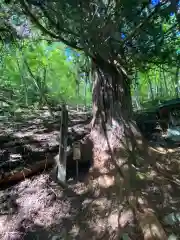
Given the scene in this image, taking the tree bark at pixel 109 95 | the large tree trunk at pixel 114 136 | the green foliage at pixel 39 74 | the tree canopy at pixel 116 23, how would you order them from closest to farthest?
the tree canopy at pixel 116 23 → the large tree trunk at pixel 114 136 → the tree bark at pixel 109 95 → the green foliage at pixel 39 74

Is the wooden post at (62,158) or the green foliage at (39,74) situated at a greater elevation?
the green foliage at (39,74)

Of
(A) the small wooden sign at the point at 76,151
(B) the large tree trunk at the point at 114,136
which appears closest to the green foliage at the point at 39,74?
(B) the large tree trunk at the point at 114,136

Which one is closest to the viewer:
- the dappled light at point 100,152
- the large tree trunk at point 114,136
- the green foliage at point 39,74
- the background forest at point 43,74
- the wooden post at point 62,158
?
the dappled light at point 100,152

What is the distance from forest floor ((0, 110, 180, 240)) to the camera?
2402mm

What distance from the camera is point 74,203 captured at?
271 centimetres

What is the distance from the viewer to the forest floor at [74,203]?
2402 millimetres

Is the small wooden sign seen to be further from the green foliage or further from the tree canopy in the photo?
the green foliage

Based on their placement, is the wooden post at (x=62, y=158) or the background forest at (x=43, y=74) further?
the background forest at (x=43, y=74)

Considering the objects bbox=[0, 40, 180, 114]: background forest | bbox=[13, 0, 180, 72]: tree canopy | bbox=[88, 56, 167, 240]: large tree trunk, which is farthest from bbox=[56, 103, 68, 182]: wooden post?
bbox=[0, 40, 180, 114]: background forest

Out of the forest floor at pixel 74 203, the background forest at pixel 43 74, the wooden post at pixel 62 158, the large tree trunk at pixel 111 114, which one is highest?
the background forest at pixel 43 74

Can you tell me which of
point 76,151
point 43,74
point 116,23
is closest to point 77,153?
point 76,151

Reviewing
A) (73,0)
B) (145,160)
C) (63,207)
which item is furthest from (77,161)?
(73,0)

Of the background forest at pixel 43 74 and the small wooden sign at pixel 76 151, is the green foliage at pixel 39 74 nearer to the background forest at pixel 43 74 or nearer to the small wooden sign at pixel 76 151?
the background forest at pixel 43 74

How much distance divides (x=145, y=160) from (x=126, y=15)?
182 centimetres
